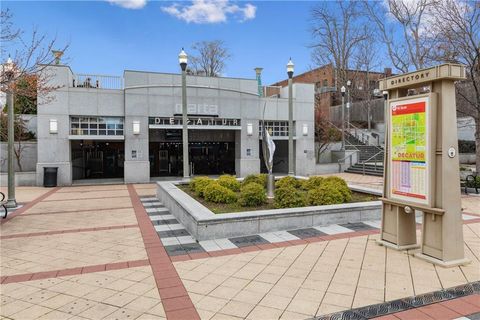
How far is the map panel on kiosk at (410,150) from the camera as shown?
5.42m

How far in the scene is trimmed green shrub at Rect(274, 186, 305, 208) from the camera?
26.8 feet

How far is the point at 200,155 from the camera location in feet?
74.0

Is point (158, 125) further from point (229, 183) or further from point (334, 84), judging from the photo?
point (334, 84)

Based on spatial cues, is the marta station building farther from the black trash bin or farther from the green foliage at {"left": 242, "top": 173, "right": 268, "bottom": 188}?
the green foliage at {"left": 242, "top": 173, "right": 268, "bottom": 188}

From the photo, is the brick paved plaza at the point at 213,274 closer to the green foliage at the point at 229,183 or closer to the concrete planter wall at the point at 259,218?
the concrete planter wall at the point at 259,218

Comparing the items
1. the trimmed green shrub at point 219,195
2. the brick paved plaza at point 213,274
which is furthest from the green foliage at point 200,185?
the brick paved plaza at point 213,274

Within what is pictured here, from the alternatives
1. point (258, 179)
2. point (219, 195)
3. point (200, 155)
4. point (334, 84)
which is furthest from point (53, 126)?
point (334, 84)

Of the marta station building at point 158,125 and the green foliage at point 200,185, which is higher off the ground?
the marta station building at point 158,125

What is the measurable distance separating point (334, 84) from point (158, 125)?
2669 cm

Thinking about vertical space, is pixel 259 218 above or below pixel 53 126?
below

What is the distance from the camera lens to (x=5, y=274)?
505 centimetres

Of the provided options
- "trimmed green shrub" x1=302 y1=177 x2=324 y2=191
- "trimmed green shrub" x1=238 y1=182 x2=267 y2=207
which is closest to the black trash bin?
"trimmed green shrub" x1=238 y1=182 x2=267 y2=207

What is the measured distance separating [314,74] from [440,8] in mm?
29776

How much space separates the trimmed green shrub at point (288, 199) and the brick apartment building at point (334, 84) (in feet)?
79.3
